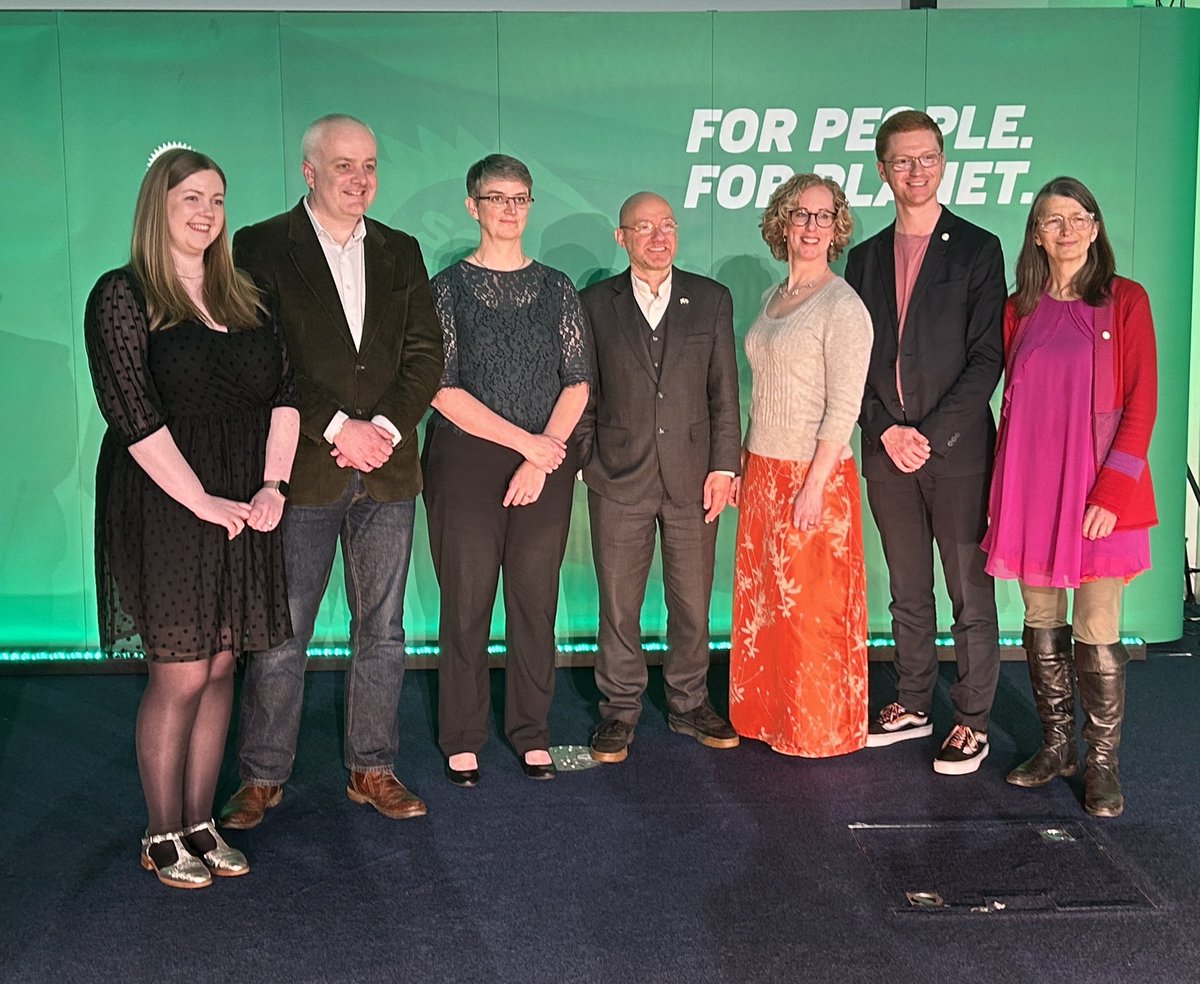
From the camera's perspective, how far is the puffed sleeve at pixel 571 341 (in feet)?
11.6

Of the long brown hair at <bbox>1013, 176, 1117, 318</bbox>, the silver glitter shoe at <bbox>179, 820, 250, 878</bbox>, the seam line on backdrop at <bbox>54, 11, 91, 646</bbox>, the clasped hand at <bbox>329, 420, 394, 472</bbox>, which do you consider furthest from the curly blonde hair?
the seam line on backdrop at <bbox>54, 11, 91, 646</bbox>

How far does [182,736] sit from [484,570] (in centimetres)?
100

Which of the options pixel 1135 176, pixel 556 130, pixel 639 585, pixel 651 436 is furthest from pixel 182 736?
pixel 1135 176

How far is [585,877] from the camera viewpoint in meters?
3.02

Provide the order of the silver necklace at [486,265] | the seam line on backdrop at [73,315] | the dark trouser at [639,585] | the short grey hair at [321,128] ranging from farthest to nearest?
the seam line on backdrop at [73,315], the dark trouser at [639,585], the silver necklace at [486,265], the short grey hair at [321,128]

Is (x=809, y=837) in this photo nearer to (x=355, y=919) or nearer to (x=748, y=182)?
(x=355, y=919)

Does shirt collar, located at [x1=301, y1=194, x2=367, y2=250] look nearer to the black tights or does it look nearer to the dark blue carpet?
the black tights

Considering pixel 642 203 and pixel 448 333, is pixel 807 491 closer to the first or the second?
pixel 642 203

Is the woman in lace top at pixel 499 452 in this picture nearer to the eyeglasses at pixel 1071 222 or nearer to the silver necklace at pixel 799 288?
the silver necklace at pixel 799 288

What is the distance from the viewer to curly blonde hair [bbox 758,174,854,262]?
11.7ft

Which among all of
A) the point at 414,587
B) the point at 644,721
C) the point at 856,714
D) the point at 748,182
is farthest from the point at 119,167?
the point at 856,714

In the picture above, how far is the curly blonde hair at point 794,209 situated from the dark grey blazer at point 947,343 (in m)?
0.20

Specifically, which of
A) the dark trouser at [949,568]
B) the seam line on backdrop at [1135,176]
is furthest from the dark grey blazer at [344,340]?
the seam line on backdrop at [1135,176]

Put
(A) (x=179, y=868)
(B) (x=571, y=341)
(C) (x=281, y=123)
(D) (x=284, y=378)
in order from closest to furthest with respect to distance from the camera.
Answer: (A) (x=179, y=868) < (D) (x=284, y=378) < (B) (x=571, y=341) < (C) (x=281, y=123)
